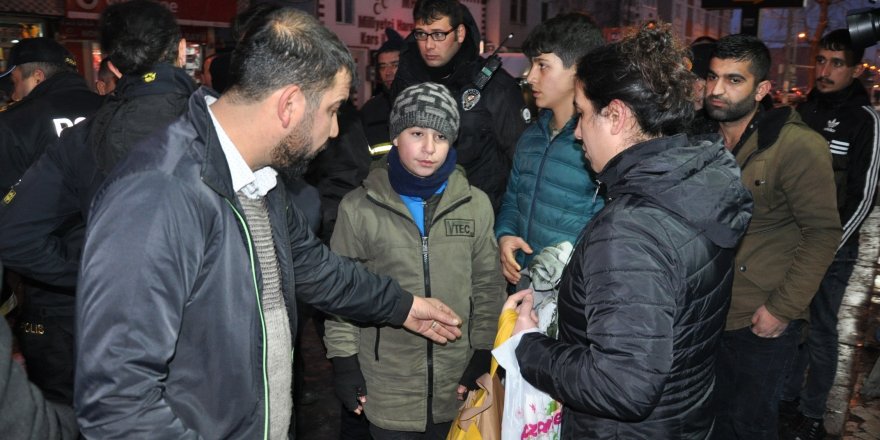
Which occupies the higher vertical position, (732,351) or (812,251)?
(812,251)

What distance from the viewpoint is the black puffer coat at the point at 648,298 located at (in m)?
1.92

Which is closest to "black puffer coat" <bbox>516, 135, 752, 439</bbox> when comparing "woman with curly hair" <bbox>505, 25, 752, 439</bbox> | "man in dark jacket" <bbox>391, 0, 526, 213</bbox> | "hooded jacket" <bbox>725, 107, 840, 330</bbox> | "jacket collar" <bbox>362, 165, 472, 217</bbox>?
"woman with curly hair" <bbox>505, 25, 752, 439</bbox>

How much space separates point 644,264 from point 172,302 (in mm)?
1341

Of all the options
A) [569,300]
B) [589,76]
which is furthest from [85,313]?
[589,76]

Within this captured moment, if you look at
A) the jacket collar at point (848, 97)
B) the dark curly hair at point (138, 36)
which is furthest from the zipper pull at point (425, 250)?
the jacket collar at point (848, 97)

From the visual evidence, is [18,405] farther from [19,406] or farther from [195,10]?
[195,10]

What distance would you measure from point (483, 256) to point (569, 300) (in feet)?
4.05

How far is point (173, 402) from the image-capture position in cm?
174

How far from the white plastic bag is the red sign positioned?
41.5 ft

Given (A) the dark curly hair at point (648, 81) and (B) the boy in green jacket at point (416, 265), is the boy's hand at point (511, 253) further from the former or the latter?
(A) the dark curly hair at point (648, 81)

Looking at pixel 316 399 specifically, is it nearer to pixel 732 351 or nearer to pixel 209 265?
pixel 732 351

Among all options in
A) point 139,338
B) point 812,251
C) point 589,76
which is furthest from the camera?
point 812,251

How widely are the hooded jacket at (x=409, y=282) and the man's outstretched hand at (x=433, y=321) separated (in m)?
0.24

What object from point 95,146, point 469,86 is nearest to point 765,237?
point 469,86
